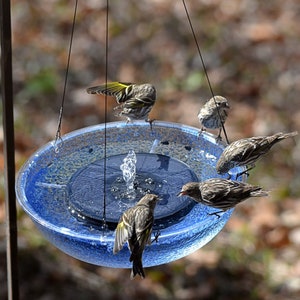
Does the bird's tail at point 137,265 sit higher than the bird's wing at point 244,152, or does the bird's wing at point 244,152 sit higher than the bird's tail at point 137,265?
the bird's wing at point 244,152

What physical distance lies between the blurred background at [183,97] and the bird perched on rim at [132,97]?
2.36 m

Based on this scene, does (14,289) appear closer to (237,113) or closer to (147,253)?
(147,253)

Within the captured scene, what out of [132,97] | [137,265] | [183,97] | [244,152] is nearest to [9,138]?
[132,97]

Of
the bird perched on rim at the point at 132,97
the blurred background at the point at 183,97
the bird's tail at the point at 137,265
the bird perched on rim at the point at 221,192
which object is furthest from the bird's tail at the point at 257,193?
the blurred background at the point at 183,97

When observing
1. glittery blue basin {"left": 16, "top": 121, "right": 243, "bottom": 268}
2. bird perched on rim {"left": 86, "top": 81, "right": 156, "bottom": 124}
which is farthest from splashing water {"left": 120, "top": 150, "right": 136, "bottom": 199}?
bird perched on rim {"left": 86, "top": 81, "right": 156, "bottom": 124}

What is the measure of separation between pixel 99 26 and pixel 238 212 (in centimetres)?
376

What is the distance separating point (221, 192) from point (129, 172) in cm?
68

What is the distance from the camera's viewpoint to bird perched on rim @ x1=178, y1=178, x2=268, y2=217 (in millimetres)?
3367

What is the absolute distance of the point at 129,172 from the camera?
3.91 meters

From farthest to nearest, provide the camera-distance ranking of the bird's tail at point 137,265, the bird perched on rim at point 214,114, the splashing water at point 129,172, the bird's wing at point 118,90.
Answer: the bird perched on rim at point 214,114 → the bird's wing at point 118,90 → the splashing water at point 129,172 → the bird's tail at point 137,265

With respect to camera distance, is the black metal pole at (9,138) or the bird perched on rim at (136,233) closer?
the bird perched on rim at (136,233)

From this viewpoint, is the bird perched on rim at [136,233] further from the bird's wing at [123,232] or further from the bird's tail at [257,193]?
the bird's tail at [257,193]

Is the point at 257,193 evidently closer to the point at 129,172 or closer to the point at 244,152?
the point at 244,152

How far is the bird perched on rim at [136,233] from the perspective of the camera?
310 centimetres
